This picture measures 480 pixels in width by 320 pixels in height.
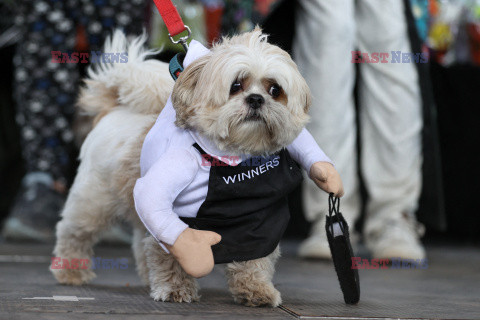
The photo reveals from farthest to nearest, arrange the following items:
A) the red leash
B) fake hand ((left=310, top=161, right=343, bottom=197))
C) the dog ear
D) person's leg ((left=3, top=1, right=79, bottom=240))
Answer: person's leg ((left=3, top=1, right=79, bottom=240))
the red leash
fake hand ((left=310, top=161, right=343, bottom=197))
the dog ear

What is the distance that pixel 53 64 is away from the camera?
3.95 m

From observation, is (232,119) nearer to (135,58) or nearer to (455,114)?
(135,58)

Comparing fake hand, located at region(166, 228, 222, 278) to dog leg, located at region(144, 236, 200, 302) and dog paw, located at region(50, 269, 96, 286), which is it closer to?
dog leg, located at region(144, 236, 200, 302)

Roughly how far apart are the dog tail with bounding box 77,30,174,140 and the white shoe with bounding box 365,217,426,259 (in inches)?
60.1

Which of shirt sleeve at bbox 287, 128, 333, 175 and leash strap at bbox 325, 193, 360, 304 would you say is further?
shirt sleeve at bbox 287, 128, 333, 175

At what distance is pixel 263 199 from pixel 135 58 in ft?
2.79

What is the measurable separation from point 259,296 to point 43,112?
7.61 ft

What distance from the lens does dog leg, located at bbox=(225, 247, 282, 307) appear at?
206cm

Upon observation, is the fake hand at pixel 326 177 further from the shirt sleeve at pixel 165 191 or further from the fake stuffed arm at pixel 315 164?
the shirt sleeve at pixel 165 191

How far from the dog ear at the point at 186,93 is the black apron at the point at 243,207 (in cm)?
9

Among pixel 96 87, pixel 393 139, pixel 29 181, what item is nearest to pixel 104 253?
pixel 29 181
